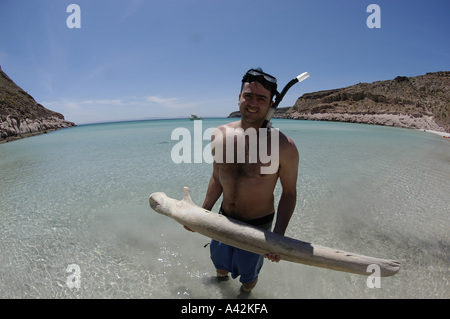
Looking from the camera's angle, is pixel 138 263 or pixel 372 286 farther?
pixel 138 263

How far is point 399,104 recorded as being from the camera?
46.4 m

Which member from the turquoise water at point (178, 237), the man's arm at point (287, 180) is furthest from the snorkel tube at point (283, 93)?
the turquoise water at point (178, 237)

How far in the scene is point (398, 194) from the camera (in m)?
5.84

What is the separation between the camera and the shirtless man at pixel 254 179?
6.26 feet

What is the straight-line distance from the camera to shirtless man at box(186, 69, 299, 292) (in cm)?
191

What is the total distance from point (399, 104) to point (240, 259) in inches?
2388

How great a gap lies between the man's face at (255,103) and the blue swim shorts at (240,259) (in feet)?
3.41

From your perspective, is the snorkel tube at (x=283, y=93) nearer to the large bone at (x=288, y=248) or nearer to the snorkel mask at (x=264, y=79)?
the snorkel mask at (x=264, y=79)

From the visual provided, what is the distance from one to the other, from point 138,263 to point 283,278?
2.23 m

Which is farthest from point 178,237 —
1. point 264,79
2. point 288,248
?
point 264,79

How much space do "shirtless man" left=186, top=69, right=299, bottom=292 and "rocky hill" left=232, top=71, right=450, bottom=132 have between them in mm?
46453

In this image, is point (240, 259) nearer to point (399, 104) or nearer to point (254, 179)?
point (254, 179)
